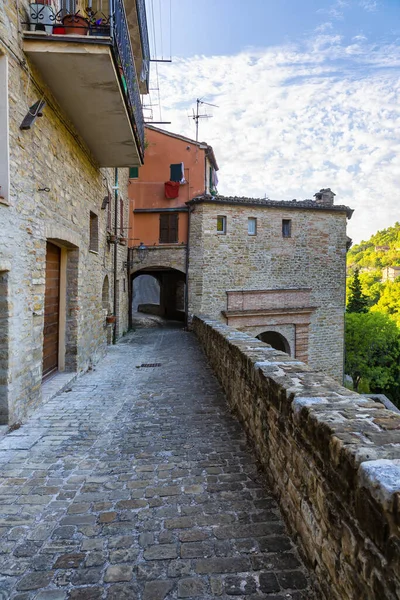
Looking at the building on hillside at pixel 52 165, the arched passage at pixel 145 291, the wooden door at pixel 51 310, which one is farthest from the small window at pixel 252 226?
the arched passage at pixel 145 291

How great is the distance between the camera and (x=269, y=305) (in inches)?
679

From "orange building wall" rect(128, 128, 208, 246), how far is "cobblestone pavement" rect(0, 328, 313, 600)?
13.0m

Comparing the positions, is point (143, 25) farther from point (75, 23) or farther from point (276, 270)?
point (276, 270)

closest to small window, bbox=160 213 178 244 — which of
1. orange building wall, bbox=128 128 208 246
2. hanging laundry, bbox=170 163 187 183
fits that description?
orange building wall, bbox=128 128 208 246

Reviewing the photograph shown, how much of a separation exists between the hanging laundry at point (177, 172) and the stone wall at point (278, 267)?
5.38ft

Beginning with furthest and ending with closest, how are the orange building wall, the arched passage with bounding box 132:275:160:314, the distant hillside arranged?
the distant hillside
the arched passage with bounding box 132:275:160:314
the orange building wall

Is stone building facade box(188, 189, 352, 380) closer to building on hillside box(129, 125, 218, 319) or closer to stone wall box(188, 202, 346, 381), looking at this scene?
stone wall box(188, 202, 346, 381)

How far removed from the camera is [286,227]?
58.2 ft

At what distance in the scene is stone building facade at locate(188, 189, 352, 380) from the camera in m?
16.4

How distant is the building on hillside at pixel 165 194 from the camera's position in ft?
55.3

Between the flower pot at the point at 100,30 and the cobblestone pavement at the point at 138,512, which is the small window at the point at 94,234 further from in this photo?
the cobblestone pavement at the point at 138,512

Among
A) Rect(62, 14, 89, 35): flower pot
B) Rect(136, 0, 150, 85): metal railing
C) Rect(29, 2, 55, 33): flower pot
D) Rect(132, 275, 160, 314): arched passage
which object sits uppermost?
Rect(136, 0, 150, 85): metal railing

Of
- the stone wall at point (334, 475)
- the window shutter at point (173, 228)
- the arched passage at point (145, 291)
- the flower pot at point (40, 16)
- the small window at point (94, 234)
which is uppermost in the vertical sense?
the flower pot at point (40, 16)

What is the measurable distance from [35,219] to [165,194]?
12.6 meters
